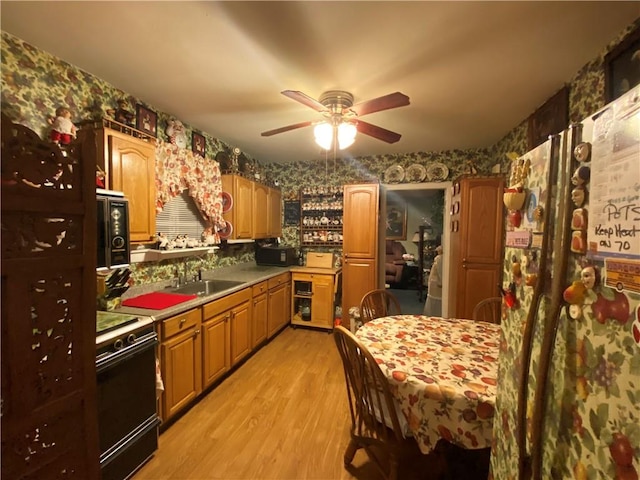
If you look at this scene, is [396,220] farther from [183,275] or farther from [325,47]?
[325,47]

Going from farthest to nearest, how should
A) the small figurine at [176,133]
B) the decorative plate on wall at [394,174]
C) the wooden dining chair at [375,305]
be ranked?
the decorative plate on wall at [394,174] → the small figurine at [176,133] → the wooden dining chair at [375,305]

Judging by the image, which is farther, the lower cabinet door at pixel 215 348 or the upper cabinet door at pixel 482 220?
the upper cabinet door at pixel 482 220

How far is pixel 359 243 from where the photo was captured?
379 centimetres

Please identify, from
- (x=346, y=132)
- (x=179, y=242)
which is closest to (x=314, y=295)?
(x=179, y=242)

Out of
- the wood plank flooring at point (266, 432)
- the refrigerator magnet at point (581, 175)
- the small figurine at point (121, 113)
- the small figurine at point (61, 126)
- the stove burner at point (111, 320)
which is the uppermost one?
the small figurine at point (121, 113)

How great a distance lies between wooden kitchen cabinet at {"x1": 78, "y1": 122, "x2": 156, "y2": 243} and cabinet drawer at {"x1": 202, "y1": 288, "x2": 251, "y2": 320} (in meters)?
0.70

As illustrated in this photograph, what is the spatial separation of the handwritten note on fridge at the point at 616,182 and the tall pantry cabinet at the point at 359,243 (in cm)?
312

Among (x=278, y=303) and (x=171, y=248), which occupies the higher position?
(x=171, y=248)

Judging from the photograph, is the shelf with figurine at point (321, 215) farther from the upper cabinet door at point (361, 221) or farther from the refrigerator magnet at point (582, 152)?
the refrigerator magnet at point (582, 152)

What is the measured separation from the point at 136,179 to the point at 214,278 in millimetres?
1545

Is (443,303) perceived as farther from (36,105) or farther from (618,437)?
(36,105)

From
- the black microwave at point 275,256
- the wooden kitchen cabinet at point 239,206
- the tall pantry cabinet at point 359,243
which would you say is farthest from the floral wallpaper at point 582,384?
the black microwave at point 275,256

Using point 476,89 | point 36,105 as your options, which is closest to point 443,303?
point 476,89

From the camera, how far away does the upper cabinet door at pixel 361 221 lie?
3.71 metres
